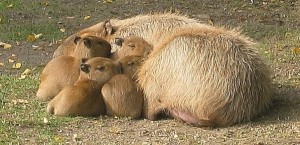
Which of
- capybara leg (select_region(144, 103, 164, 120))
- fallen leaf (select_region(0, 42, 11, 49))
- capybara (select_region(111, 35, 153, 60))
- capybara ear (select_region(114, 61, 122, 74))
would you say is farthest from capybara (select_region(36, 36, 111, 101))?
fallen leaf (select_region(0, 42, 11, 49))

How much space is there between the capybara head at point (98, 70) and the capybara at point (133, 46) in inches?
16.3

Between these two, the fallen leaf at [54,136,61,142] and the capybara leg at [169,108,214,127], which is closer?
the fallen leaf at [54,136,61,142]

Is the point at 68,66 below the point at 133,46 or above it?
below

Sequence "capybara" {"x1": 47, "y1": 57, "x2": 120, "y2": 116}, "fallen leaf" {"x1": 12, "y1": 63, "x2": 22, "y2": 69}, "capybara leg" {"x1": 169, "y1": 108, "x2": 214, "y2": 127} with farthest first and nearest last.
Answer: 1. "fallen leaf" {"x1": 12, "y1": 63, "x2": 22, "y2": 69}
2. "capybara" {"x1": 47, "y1": 57, "x2": 120, "y2": 116}
3. "capybara leg" {"x1": 169, "y1": 108, "x2": 214, "y2": 127}

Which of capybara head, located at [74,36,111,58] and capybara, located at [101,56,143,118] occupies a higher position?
capybara head, located at [74,36,111,58]

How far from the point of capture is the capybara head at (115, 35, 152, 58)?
6.48 meters

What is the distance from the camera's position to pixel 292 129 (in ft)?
18.7

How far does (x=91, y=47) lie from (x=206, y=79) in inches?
47.6

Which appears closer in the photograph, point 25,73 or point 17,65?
point 25,73

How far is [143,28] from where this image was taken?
6.93 m

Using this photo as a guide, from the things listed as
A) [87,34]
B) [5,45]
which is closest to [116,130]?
[87,34]

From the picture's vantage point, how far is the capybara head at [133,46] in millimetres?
6477

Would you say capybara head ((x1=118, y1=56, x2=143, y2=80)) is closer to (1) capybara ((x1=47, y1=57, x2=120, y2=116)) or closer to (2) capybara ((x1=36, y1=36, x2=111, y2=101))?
(1) capybara ((x1=47, y1=57, x2=120, y2=116))

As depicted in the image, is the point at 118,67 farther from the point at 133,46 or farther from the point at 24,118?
the point at 24,118
